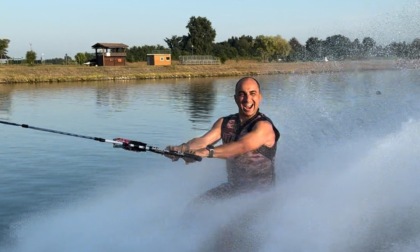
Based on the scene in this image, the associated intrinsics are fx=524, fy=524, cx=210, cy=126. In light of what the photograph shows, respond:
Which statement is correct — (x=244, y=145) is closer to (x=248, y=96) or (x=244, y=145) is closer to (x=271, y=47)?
(x=248, y=96)

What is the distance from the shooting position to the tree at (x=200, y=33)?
5261 inches

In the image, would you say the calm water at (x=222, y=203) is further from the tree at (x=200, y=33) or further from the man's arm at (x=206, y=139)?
the tree at (x=200, y=33)

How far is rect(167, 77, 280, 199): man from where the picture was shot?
236 inches

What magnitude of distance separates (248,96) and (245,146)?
0.60 metres

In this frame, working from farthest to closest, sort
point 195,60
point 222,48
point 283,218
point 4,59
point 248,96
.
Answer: point 222,48
point 195,60
point 4,59
point 283,218
point 248,96

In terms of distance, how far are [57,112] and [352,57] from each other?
33961 millimetres

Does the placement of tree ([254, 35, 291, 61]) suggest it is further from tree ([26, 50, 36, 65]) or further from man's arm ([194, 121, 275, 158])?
man's arm ([194, 121, 275, 158])

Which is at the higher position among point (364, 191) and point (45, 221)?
point (364, 191)

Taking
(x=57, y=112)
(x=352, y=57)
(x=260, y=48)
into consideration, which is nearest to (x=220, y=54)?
(x=260, y=48)

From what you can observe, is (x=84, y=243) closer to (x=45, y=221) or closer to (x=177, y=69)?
(x=45, y=221)

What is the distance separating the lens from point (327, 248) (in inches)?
258

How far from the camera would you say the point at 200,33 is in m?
135

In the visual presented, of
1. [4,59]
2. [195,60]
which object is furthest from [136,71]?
[4,59]

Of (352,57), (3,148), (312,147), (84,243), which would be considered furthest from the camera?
(352,57)
